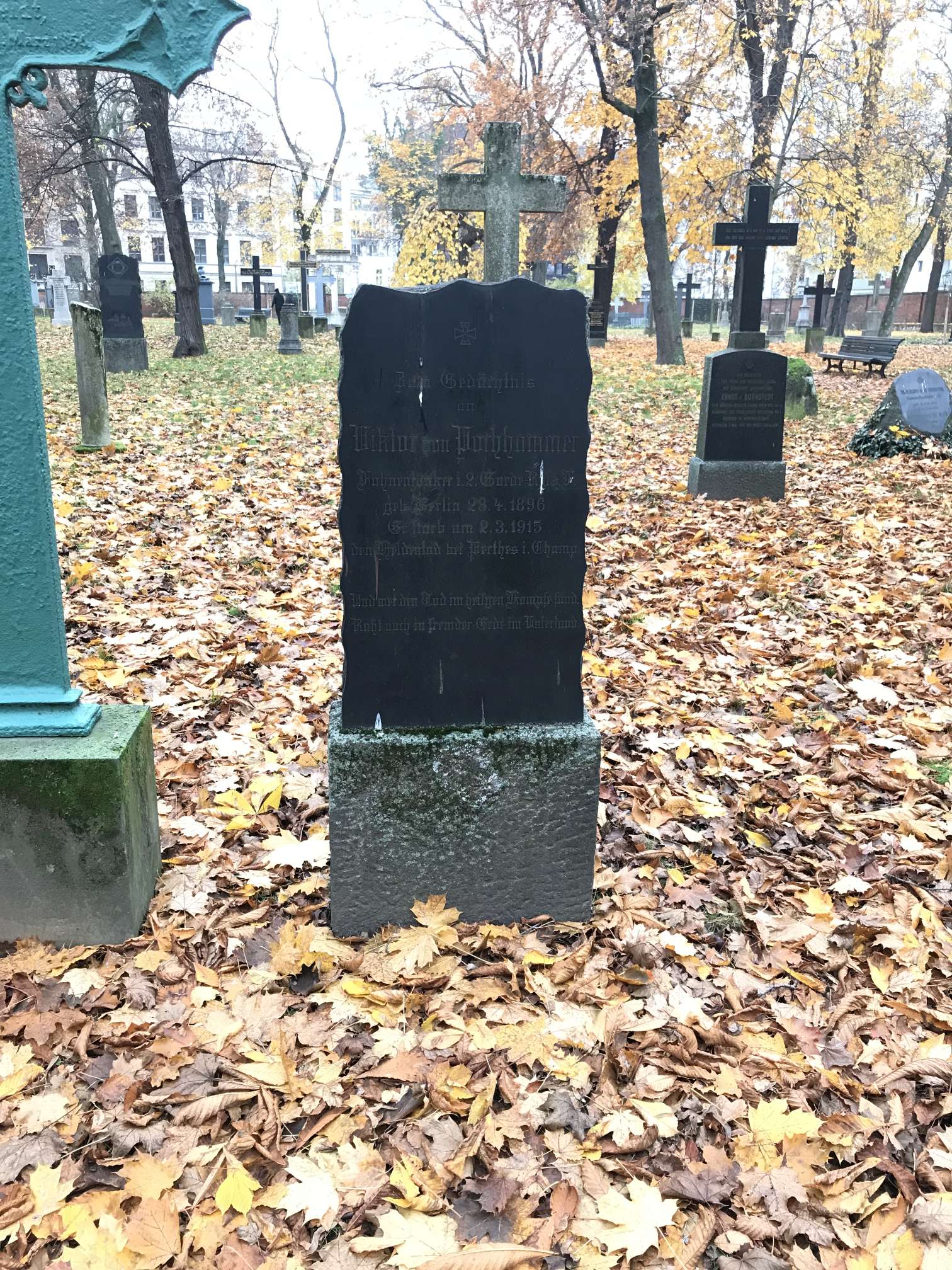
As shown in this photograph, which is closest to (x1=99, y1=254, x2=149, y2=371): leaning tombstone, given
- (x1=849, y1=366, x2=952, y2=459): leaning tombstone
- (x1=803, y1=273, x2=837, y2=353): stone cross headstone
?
(x1=849, y1=366, x2=952, y2=459): leaning tombstone

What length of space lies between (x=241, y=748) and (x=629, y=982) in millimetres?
2182

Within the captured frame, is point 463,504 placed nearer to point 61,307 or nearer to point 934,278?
point 61,307

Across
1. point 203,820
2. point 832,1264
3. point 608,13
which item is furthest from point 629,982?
point 608,13

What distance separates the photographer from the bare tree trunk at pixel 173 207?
63.1 feet

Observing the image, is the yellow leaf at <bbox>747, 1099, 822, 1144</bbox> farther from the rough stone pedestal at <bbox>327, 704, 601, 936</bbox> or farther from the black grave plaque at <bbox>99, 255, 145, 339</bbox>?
the black grave plaque at <bbox>99, 255, 145, 339</bbox>

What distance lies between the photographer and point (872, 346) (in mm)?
21406

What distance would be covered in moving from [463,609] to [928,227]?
133ft

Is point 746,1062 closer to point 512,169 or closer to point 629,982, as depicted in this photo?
point 629,982

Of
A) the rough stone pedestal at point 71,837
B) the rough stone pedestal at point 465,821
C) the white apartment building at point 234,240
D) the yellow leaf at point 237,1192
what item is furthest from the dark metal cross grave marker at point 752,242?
the white apartment building at point 234,240

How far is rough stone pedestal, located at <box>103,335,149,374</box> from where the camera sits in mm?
18172

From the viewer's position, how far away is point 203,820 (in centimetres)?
374

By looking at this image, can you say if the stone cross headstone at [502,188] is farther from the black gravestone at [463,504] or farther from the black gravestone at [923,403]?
the black gravestone at [463,504]

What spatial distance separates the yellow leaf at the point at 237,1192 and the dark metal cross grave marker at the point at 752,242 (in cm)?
1145

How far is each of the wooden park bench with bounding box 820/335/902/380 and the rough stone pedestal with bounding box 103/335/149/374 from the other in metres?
14.9
